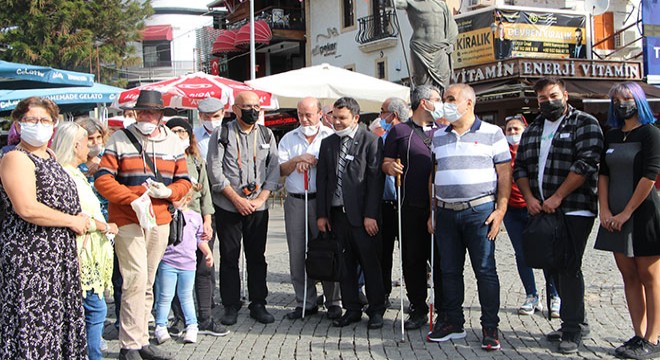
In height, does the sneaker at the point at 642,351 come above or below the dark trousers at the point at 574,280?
below

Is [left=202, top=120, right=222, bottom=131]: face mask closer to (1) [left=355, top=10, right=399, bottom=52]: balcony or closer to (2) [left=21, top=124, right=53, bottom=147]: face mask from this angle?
(2) [left=21, top=124, right=53, bottom=147]: face mask

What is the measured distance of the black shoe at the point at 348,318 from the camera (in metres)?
6.59

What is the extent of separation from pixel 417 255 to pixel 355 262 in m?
0.59

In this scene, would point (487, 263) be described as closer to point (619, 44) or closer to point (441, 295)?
point (441, 295)

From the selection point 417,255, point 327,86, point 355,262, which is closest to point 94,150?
point 355,262

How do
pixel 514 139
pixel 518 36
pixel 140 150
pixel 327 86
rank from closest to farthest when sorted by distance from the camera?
pixel 140 150 → pixel 514 139 → pixel 327 86 → pixel 518 36

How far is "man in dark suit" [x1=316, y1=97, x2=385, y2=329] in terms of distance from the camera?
648 centimetres

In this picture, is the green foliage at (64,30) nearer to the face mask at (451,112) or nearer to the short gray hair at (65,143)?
the short gray hair at (65,143)

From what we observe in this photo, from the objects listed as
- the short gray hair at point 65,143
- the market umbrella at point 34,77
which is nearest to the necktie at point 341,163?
the short gray hair at point 65,143

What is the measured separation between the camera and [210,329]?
641cm

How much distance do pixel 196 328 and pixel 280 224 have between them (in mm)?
9342

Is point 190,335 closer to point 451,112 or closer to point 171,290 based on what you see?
point 171,290

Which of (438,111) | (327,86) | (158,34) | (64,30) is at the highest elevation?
(158,34)

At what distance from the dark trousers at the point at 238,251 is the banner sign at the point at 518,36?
15557 mm
